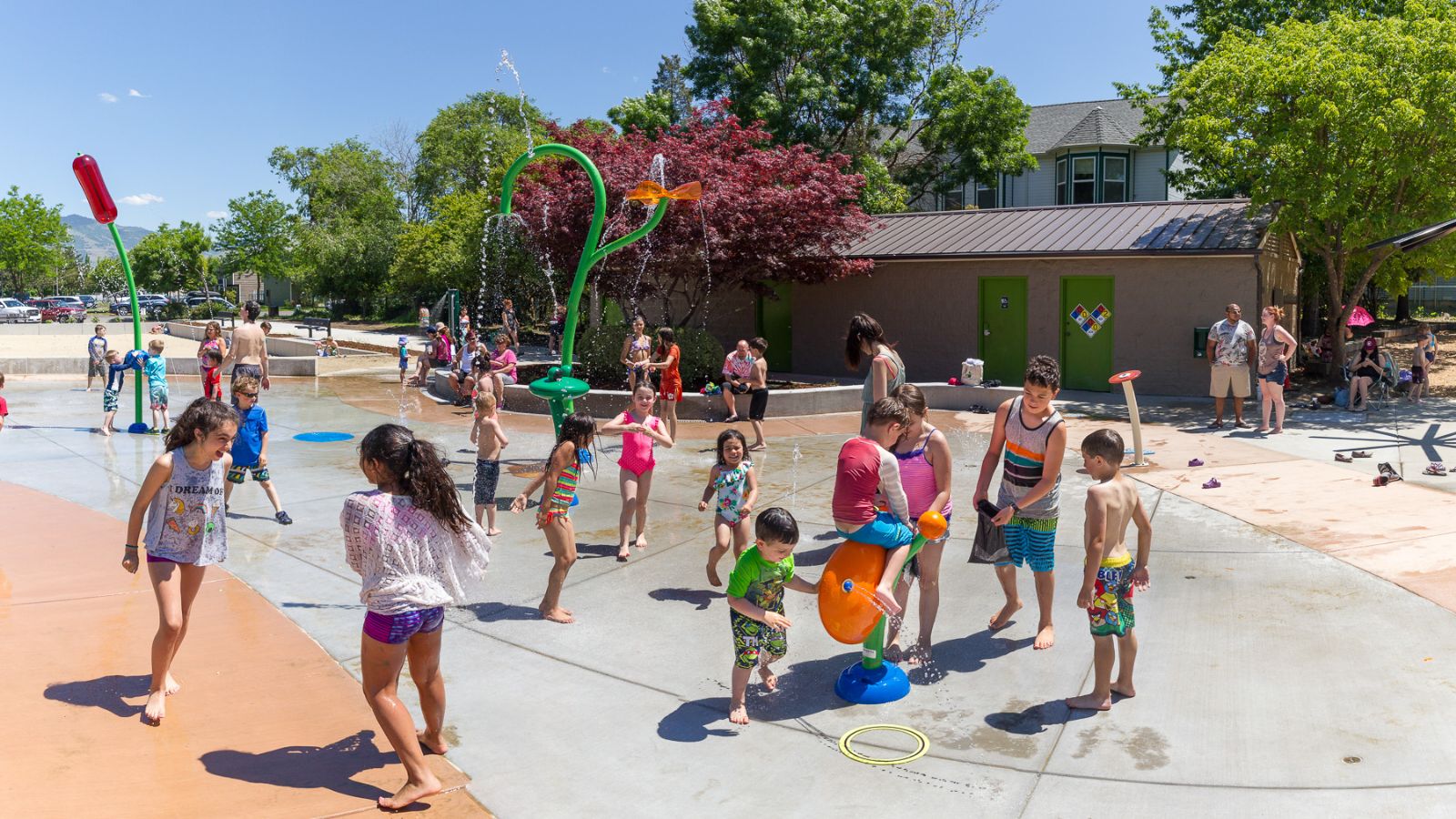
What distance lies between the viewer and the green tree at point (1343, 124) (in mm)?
14766

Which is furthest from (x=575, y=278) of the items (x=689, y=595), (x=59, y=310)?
(x=59, y=310)

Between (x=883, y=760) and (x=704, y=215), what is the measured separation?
536 inches

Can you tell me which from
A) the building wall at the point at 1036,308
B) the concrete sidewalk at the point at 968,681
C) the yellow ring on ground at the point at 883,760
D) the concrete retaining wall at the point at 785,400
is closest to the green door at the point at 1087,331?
the building wall at the point at 1036,308

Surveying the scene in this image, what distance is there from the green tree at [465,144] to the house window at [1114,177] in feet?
94.6

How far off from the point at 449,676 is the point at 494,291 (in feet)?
109

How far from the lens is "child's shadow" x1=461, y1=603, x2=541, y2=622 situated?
22.4 feet

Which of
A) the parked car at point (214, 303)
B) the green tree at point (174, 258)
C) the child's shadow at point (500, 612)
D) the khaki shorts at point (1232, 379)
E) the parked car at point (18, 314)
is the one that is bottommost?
the child's shadow at point (500, 612)

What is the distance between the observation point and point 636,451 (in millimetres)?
7840

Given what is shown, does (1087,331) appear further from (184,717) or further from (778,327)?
(184,717)

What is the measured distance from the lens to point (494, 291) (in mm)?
37938

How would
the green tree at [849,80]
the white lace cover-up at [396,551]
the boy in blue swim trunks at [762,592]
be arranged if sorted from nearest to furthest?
the white lace cover-up at [396,551] < the boy in blue swim trunks at [762,592] < the green tree at [849,80]

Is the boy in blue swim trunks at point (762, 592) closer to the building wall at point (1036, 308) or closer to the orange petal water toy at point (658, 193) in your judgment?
the orange petal water toy at point (658, 193)

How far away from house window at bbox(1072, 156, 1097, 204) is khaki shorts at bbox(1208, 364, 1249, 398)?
25655 mm

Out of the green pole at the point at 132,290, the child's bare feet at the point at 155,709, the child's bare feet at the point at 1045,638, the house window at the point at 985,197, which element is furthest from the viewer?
the house window at the point at 985,197
